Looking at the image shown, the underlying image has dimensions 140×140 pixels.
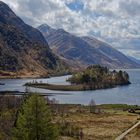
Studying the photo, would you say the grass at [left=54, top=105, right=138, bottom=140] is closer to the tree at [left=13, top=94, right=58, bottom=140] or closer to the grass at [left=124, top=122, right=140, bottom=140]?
the grass at [left=124, top=122, right=140, bottom=140]

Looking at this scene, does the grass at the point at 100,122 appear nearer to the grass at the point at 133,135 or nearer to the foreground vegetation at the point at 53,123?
the foreground vegetation at the point at 53,123

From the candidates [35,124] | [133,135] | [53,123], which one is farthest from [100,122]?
[35,124]

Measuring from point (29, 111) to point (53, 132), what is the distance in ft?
17.8

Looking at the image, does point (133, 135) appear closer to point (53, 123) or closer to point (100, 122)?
point (53, 123)

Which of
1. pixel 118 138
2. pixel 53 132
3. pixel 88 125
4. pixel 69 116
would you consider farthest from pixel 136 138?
pixel 69 116

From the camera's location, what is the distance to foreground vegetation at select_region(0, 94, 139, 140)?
65625 mm

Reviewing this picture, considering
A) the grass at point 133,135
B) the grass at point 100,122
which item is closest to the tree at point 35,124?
the grass at point 100,122

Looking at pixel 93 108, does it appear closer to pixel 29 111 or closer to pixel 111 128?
pixel 111 128

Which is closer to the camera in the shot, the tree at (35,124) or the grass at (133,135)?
the tree at (35,124)

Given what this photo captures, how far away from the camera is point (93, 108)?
18588 cm

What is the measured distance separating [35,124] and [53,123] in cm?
3974

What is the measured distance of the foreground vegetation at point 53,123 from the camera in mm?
65625

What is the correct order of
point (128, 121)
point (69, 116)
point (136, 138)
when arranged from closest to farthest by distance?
point (136, 138) → point (128, 121) → point (69, 116)

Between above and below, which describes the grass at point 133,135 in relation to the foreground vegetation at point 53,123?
below
